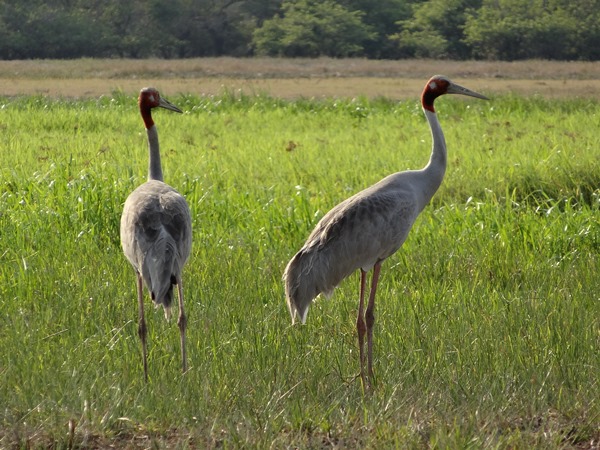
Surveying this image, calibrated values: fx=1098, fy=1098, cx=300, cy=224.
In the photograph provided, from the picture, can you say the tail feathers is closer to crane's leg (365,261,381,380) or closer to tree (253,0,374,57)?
crane's leg (365,261,381,380)

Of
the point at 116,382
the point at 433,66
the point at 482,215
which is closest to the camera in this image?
the point at 116,382

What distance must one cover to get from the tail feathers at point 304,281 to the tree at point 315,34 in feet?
105

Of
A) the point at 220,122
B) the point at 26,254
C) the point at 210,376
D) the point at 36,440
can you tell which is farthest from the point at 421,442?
the point at 220,122

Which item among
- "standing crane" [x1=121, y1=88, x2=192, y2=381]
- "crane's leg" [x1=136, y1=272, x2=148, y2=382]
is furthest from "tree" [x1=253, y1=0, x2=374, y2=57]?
"crane's leg" [x1=136, y1=272, x2=148, y2=382]

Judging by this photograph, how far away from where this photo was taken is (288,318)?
529cm

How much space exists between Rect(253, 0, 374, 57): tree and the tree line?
34 mm

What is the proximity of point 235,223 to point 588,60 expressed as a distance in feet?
100.0

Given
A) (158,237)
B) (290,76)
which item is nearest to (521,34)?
(290,76)

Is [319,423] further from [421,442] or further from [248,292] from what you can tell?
[248,292]

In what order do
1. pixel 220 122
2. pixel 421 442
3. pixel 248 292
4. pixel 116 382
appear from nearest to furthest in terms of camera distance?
1. pixel 421 442
2. pixel 116 382
3. pixel 248 292
4. pixel 220 122

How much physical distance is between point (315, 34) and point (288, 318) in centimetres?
3299

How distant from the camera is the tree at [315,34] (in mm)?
36781

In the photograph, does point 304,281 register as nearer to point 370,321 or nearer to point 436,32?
point 370,321

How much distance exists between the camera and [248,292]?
18.7 ft
